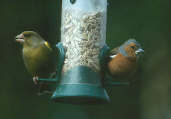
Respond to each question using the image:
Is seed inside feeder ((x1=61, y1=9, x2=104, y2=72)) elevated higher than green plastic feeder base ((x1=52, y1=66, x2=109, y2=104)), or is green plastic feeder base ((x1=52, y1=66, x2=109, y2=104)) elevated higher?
seed inside feeder ((x1=61, y1=9, x2=104, y2=72))

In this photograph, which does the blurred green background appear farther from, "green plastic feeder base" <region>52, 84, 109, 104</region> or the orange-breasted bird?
"green plastic feeder base" <region>52, 84, 109, 104</region>

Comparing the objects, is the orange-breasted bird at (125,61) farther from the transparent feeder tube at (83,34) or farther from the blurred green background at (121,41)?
the blurred green background at (121,41)

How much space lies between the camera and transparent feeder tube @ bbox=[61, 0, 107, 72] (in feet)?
22.5

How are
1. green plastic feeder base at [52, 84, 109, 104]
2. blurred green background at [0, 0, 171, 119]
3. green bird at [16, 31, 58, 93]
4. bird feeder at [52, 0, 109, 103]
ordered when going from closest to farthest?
green plastic feeder base at [52, 84, 109, 104], bird feeder at [52, 0, 109, 103], green bird at [16, 31, 58, 93], blurred green background at [0, 0, 171, 119]

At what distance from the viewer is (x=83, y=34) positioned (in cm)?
688

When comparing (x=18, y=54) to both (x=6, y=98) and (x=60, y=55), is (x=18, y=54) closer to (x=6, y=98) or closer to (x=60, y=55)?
(x=6, y=98)

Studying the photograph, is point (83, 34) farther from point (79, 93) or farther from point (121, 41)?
point (121, 41)

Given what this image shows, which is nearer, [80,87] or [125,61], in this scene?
[80,87]

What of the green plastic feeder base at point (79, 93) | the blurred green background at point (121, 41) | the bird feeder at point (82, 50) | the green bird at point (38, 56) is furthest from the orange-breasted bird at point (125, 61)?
the blurred green background at point (121, 41)

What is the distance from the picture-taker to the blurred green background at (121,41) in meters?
9.73

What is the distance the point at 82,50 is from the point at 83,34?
0.58 feet

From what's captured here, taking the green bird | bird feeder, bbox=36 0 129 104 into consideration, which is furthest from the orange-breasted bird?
the green bird

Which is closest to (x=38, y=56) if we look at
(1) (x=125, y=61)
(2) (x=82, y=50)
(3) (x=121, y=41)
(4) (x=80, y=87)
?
(2) (x=82, y=50)

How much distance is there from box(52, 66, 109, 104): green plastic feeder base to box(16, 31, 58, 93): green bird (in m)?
0.30
